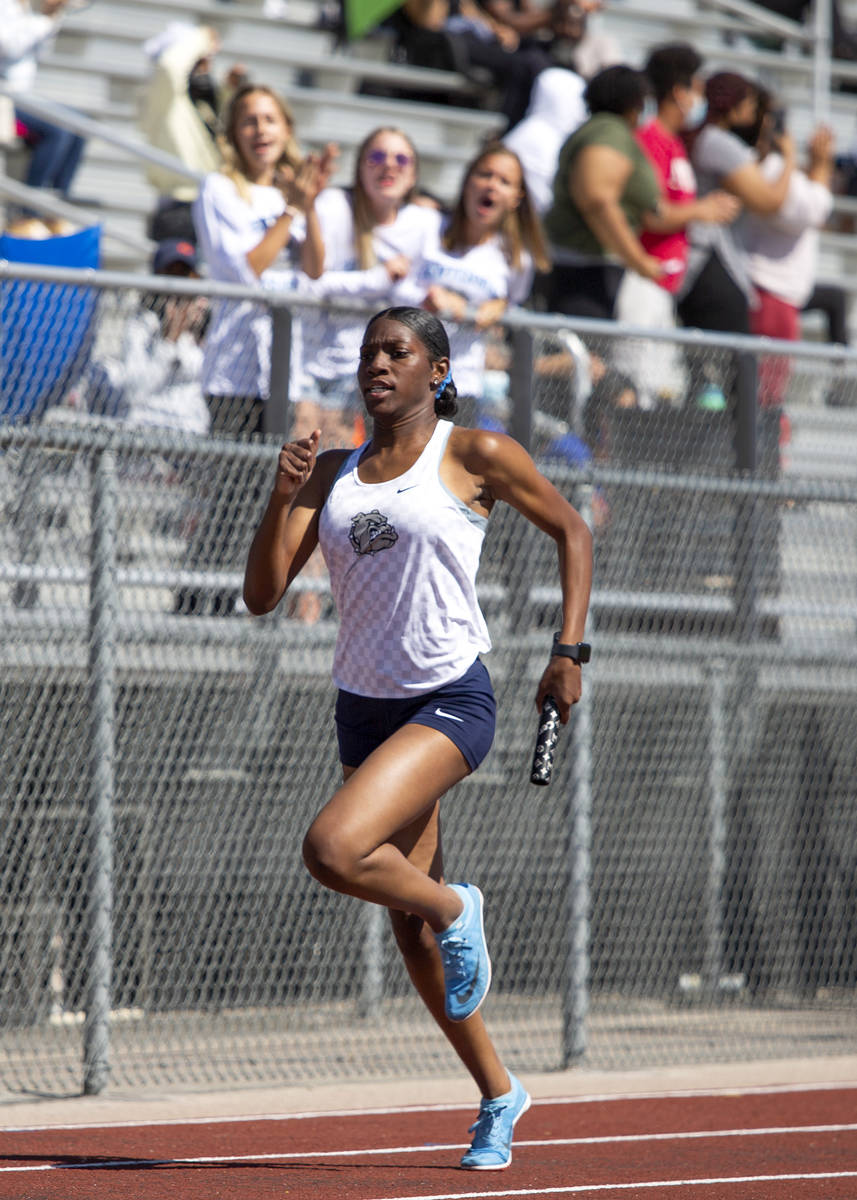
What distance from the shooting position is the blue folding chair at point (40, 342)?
23.4 ft

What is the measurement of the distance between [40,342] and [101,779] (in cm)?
164

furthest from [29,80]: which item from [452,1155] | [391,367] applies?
[452,1155]

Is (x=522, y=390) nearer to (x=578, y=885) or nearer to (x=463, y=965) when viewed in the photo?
(x=578, y=885)

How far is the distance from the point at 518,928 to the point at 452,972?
3035 millimetres

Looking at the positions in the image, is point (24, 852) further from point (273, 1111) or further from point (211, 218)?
point (211, 218)

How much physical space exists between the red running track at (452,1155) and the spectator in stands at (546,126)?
18.7 ft

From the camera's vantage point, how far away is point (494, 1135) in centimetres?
562

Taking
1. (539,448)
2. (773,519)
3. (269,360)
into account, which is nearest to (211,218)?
(269,360)

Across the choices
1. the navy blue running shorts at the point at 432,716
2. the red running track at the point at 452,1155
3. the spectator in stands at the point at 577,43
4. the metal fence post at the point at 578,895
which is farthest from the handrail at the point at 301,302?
the spectator in stands at the point at 577,43

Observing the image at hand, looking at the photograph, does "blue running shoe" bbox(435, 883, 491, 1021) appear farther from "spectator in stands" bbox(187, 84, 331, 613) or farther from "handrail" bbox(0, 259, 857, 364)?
"handrail" bbox(0, 259, 857, 364)

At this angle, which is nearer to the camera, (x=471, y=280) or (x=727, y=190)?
(x=471, y=280)

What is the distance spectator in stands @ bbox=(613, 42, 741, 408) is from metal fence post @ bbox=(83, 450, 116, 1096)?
153 inches

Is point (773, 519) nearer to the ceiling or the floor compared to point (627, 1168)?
nearer to the ceiling

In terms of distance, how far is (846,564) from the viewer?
911cm
